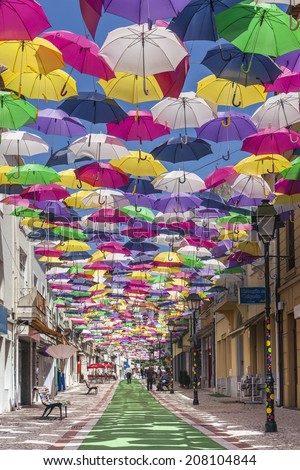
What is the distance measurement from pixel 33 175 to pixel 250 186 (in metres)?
5.23

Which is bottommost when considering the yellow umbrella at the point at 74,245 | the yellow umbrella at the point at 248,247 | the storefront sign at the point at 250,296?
the storefront sign at the point at 250,296

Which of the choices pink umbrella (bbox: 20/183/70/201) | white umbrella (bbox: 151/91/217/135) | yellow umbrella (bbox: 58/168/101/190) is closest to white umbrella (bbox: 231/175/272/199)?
yellow umbrella (bbox: 58/168/101/190)

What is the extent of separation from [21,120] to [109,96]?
1.98 metres

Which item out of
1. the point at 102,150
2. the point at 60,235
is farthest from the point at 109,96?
the point at 60,235

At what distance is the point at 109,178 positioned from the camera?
1869 cm

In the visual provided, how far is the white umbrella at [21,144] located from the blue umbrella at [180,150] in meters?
2.54

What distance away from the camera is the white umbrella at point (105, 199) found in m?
21.5

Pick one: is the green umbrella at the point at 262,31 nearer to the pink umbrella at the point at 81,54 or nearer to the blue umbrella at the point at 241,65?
the blue umbrella at the point at 241,65

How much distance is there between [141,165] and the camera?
728 inches

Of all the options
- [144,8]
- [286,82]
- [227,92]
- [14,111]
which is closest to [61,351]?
[14,111]

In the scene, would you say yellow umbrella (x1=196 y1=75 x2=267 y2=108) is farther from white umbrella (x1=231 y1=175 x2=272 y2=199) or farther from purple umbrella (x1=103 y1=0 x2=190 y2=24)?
white umbrella (x1=231 y1=175 x2=272 y2=199)

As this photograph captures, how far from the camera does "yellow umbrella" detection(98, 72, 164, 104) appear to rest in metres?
13.9

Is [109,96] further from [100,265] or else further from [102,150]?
[100,265]

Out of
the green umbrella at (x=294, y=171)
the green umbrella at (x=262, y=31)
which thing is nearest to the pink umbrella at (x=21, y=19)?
the green umbrella at (x=262, y=31)
